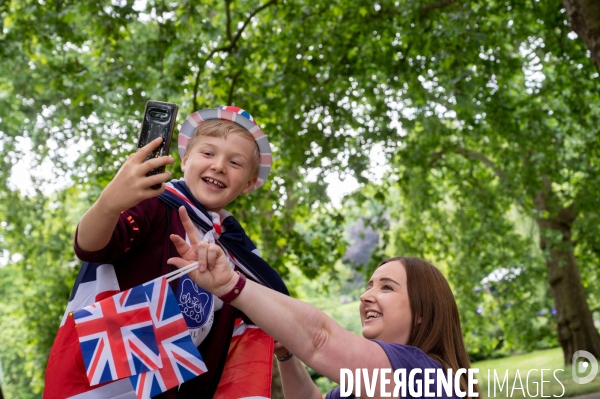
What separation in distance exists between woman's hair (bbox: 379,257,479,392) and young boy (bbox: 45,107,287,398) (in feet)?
1.54

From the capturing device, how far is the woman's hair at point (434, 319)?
241cm

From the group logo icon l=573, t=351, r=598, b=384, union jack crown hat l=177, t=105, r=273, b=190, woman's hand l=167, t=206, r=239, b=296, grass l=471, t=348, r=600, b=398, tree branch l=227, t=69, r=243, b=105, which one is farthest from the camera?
logo icon l=573, t=351, r=598, b=384

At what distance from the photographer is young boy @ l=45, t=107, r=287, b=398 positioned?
6.26 ft

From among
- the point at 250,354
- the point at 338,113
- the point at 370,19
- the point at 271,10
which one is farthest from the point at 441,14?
the point at 250,354

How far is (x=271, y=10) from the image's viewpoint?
10.2m

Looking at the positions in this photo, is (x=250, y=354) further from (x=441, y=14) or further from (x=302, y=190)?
(x=302, y=190)

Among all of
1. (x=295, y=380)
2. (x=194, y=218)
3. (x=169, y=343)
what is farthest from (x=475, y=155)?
(x=169, y=343)

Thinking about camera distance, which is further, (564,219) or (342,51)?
(564,219)

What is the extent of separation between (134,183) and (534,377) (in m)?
12.8

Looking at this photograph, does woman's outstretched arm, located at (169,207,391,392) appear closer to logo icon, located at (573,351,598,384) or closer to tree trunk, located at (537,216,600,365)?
logo icon, located at (573,351,598,384)

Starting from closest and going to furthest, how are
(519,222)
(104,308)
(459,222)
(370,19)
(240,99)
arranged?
(104,308), (240,99), (370,19), (459,222), (519,222)

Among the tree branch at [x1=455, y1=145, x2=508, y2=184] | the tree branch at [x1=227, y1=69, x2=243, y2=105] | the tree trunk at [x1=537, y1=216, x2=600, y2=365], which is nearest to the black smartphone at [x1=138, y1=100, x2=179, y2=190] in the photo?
the tree branch at [x1=227, y1=69, x2=243, y2=105]

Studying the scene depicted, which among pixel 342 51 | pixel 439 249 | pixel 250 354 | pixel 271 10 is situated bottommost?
pixel 250 354

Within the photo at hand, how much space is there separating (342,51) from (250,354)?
6.97m
